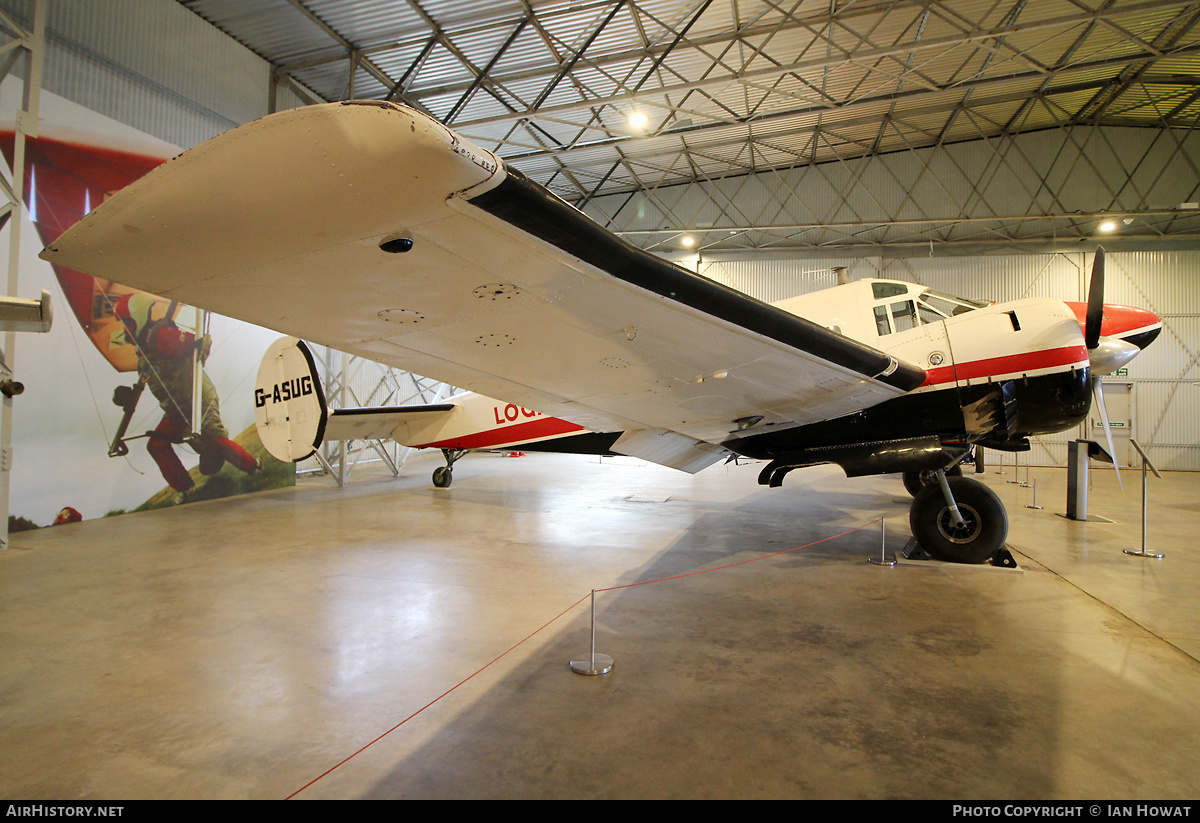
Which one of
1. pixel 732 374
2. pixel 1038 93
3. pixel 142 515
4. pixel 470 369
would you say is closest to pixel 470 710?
pixel 470 369

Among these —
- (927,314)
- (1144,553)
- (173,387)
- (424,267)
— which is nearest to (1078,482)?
(1144,553)

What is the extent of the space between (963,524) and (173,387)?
12998 mm

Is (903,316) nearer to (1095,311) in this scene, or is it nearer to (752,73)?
(1095,311)

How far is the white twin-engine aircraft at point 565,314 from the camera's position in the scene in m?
1.61

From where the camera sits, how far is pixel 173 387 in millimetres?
10250

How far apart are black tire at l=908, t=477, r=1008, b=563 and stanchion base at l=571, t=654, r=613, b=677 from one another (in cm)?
437

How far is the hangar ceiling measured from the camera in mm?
11047

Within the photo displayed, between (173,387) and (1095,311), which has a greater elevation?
(1095,311)

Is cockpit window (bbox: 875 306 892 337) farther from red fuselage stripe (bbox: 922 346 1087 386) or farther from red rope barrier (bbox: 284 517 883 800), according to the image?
red rope barrier (bbox: 284 517 883 800)

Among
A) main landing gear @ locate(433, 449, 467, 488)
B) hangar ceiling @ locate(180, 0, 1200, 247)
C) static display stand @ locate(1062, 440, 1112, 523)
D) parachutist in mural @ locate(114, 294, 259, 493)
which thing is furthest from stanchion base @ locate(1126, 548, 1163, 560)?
parachutist in mural @ locate(114, 294, 259, 493)

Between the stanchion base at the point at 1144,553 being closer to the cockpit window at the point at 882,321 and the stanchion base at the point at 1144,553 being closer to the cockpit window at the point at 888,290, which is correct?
the cockpit window at the point at 882,321

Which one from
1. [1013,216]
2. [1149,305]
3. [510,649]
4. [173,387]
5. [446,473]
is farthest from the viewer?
[1149,305]
